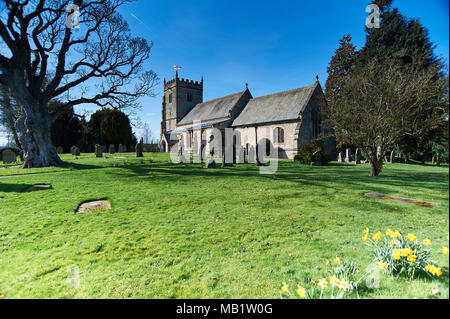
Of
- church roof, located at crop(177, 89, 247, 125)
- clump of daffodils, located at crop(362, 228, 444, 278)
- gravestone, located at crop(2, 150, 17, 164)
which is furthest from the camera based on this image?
church roof, located at crop(177, 89, 247, 125)

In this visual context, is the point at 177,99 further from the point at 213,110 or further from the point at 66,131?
the point at 66,131

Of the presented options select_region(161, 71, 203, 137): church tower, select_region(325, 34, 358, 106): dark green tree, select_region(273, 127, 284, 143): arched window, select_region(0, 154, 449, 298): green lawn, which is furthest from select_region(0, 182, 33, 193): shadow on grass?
select_region(161, 71, 203, 137): church tower

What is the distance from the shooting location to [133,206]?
196 inches

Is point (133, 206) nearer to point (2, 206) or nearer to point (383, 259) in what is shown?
point (2, 206)

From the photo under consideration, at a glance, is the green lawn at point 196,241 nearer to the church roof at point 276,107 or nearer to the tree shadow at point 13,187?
the tree shadow at point 13,187

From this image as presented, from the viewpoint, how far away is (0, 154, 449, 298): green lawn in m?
2.22

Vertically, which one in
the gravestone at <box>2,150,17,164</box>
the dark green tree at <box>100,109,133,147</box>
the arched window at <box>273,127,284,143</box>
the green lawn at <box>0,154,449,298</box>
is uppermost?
the dark green tree at <box>100,109,133,147</box>

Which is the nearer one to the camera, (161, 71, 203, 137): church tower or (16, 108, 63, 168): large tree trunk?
(16, 108, 63, 168): large tree trunk

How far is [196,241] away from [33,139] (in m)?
14.7

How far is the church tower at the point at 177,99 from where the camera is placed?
4066 cm

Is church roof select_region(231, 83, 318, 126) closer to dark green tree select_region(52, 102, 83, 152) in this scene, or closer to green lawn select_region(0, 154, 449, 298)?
green lawn select_region(0, 154, 449, 298)

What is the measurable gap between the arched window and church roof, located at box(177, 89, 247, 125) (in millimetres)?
8106
